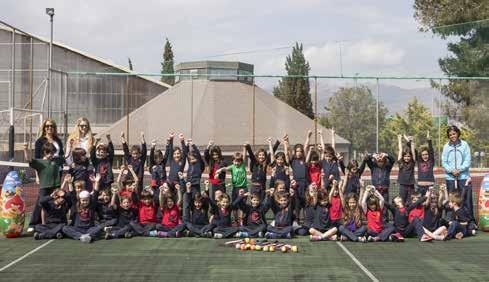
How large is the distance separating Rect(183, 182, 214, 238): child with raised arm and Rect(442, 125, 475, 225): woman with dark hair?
4309mm

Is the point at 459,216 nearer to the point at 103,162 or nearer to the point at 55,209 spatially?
the point at 103,162

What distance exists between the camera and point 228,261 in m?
7.64

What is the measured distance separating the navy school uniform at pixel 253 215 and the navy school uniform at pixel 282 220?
0.11 metres

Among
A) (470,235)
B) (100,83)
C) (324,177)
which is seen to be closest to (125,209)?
(324,177)

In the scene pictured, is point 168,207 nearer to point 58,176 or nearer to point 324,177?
point 58,176

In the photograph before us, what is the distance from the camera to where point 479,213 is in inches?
Result: 416

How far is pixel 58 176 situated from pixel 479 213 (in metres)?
7.17

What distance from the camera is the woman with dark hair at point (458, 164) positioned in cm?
1051

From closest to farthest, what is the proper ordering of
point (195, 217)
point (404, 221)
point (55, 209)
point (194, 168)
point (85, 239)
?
point (85, 239), point (55, 209), point (404, 221), point (195, 217), point (194, 168)

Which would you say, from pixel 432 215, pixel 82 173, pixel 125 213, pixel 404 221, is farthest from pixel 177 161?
pixel 432 215

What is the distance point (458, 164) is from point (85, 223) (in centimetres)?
635

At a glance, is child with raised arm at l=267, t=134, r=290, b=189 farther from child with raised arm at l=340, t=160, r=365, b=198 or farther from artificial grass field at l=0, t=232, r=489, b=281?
artificial grass field at l=0, t=232, r=489, b=281

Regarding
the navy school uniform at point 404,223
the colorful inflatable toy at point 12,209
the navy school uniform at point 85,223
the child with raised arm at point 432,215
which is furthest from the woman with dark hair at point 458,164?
the colorful inflatable toy at point 12,209

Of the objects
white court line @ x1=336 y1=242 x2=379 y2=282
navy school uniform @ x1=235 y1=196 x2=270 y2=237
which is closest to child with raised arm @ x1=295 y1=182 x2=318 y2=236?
navy school uniform @ x1=235 y1=196 x2=270 y2=237
